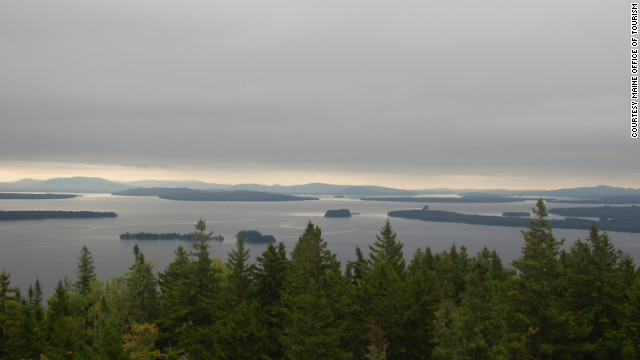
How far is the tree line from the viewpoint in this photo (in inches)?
933

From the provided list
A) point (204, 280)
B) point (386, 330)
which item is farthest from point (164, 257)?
point (386, 330)

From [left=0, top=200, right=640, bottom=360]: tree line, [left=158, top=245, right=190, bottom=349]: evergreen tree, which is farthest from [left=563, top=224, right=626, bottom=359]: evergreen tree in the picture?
[left=158, top=245, right=190, bottom=349]: evergreen tree

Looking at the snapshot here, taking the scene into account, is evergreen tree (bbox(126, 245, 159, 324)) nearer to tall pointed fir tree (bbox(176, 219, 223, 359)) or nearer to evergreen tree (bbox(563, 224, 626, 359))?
tall pointed fir tree (bbox(176, 219, 223, 359))

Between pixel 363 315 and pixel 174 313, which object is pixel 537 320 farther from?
pixel 174 313

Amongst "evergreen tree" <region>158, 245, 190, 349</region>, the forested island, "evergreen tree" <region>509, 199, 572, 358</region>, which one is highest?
"evergreen tree" <region>509, 199, 572, 358</region>

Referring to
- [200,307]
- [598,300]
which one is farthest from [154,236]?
[598,300]

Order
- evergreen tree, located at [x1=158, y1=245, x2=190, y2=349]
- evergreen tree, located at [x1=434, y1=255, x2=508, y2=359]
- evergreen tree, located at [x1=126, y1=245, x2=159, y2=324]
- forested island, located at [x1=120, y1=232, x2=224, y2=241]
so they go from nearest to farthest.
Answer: evergreen tree, located at [x1=434, y1=255, x2=508, y2=359] < evergreen tree, located at [x1=158, y1=245, x2=190, y2=349] < evergreen tree, located at [x1=126, y1=245, x2=159, y2=324] < forested island, located at [x1=120, y1=232, x2=224, y2=241]

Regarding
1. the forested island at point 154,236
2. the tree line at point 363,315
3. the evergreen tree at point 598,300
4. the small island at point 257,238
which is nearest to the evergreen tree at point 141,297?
the tree line at point 363,315

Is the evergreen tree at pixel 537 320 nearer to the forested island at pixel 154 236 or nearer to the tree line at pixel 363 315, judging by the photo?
the tree line at pixel 363 315

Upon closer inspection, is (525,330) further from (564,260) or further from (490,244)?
(490,244)

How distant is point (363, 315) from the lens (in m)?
31.8

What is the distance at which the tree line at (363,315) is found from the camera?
23.7m

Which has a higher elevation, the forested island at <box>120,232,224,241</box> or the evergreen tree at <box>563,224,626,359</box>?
the evergreen tree at <box>563,224,626,359</box>

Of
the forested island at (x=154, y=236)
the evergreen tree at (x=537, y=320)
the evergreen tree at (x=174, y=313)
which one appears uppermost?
the evergreen tree at (x=537, y=320)
